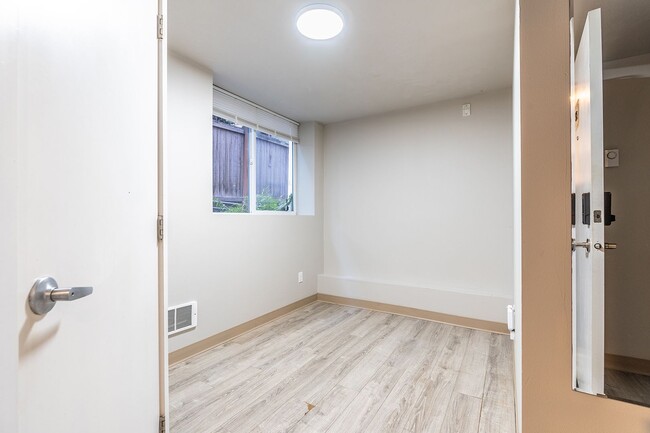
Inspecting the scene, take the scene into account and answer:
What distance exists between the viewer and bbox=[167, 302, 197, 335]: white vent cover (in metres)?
2.08

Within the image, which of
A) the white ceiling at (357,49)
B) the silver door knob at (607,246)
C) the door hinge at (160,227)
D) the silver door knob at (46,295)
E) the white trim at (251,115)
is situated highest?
the white ceiling at (357,49)

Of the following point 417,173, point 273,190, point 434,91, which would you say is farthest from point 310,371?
point 434,91

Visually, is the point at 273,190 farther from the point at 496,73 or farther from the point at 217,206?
the point at 496,73

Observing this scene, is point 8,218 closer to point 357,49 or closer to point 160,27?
point 160,27

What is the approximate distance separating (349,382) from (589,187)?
1676 millimetres

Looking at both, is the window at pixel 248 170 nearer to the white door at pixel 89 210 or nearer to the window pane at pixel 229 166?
the window pane at pixel 229 166

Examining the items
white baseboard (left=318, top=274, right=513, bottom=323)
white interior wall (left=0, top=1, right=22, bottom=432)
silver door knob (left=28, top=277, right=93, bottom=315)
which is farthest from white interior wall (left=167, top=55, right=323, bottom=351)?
white interior wall (left=0, top=1, right=22, bottom=432)

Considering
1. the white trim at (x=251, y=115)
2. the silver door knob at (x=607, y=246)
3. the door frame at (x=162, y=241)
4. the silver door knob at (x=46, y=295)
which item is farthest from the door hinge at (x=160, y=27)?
the silver door knob at (x=607, y=246)

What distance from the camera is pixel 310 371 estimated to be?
2.04m

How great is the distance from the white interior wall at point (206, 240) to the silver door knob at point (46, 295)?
4.67ft

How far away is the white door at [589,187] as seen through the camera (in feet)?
3.14

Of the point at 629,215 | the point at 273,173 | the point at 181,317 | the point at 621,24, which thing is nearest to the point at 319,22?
the point at 621,24

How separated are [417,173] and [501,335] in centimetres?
175

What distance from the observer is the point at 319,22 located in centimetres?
173
